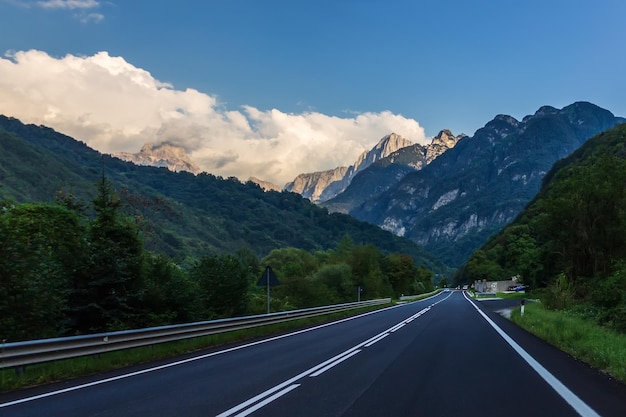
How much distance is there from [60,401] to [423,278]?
163m

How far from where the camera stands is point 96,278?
1880 centimetres

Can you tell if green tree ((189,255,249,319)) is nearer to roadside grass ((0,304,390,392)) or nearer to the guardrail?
the guardrail

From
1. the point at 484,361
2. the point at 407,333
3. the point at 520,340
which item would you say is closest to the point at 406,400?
the point at 484,361

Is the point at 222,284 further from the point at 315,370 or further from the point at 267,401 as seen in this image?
the point at 267,401

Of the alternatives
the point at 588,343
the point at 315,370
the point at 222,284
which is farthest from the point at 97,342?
the point at 222,284

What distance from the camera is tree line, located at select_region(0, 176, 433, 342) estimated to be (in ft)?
45.4

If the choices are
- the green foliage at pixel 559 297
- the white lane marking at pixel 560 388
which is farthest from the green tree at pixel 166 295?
the green foliage at pixel 559 297

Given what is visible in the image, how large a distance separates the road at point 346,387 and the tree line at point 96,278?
480cm

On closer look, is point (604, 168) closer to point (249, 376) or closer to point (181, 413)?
point (249, 376)

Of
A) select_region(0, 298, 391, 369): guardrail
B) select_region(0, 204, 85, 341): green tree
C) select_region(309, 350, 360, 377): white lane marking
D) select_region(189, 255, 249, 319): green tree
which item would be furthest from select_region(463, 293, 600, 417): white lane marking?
select_region(189, 255, 249, 319): green tree

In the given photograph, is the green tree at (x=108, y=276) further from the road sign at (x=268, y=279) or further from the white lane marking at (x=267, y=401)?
the white lane marking at (x=267, y=401)

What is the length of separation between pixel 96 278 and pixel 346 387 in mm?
13541

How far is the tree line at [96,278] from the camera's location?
1384 centimetres

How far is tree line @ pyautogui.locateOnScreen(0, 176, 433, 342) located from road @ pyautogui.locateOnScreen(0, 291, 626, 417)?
15.7 ft
